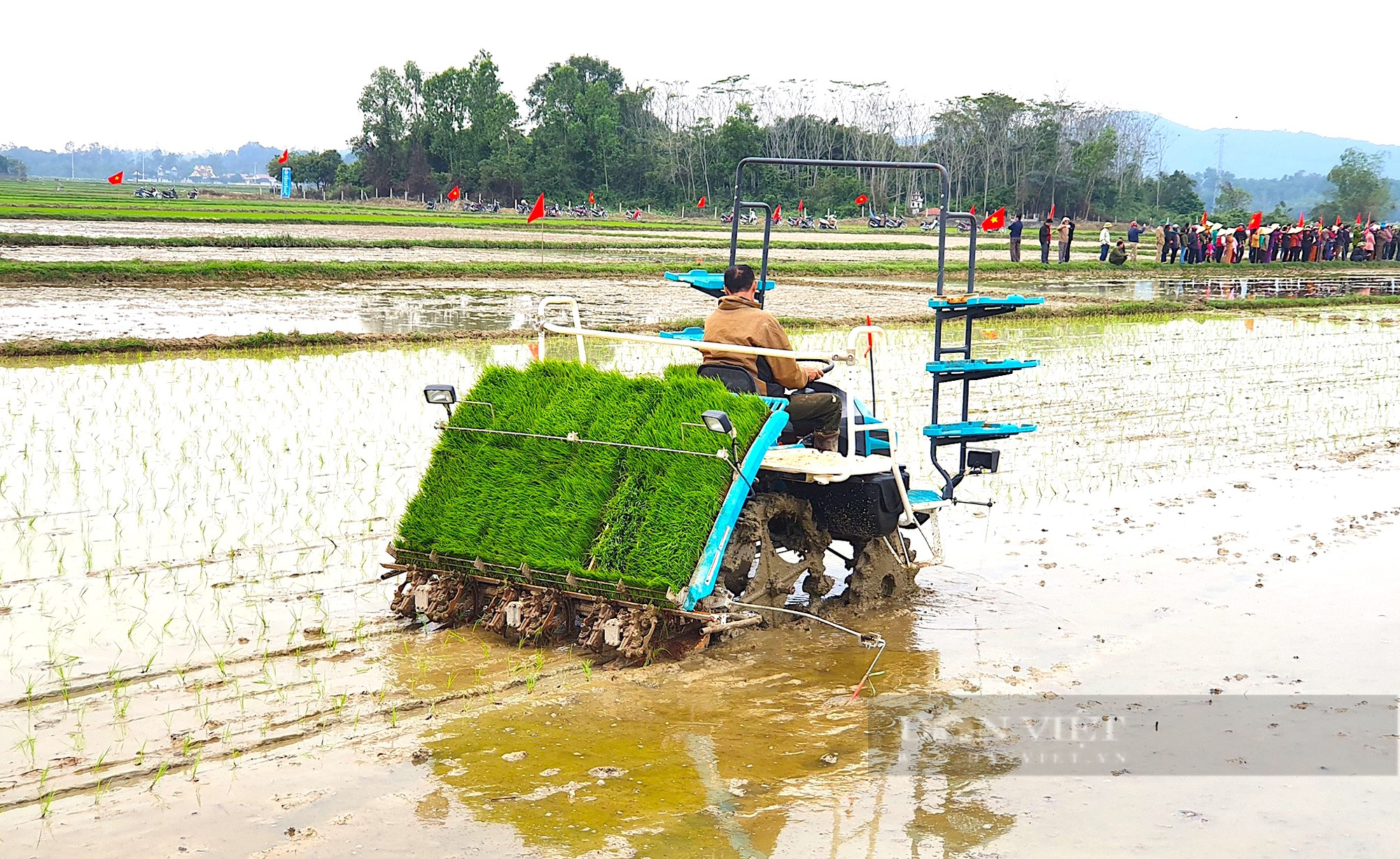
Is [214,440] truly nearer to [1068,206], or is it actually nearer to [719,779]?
[719,779]

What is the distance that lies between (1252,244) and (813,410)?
125ft

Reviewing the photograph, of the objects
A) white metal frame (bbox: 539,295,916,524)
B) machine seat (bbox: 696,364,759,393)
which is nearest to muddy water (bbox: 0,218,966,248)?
white metal frame (bbox: 539,295,916,524)

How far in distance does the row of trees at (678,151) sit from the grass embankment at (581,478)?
63.8m

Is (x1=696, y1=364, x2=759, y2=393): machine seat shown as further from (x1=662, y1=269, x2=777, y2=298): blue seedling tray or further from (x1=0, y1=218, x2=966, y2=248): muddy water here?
(x1=0, y1=218, x2=966, y2=248): muddy water

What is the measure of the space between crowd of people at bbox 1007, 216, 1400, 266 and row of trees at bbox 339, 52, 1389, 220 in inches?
1072

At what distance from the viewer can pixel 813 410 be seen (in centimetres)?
652

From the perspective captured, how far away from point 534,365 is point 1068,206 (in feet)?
246

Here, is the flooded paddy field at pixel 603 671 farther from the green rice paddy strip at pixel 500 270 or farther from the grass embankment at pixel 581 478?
the green rice paddy strip at pixel 500 270

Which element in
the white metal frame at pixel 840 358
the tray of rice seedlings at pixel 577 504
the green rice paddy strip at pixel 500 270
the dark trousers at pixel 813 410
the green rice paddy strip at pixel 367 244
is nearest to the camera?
the tray of rice seedlings at pixel 577 504

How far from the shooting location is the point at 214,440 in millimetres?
9891

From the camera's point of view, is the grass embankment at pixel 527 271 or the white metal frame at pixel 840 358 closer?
the white metal frame at pixel 840 358

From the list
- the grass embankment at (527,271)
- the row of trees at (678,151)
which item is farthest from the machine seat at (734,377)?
the row of trees at (678,151)

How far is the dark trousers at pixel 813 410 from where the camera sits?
6523mm

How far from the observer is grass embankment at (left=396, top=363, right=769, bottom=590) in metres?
5.72
